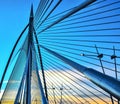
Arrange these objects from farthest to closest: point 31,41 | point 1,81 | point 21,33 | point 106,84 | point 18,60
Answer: point 1,81
point 21,33
point 18,60
point 31,41
point 106,84

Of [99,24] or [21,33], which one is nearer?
[99,24]

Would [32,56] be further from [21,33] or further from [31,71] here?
[21,33]

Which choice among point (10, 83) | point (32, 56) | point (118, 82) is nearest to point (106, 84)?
point (118, 82)

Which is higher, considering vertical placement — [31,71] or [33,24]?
[33,24]

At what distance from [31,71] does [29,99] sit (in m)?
2.25

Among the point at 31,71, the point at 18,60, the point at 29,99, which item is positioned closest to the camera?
the point at 29,99

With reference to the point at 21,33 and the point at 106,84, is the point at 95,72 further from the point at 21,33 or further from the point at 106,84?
the point at 21,33

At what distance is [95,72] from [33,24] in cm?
1153

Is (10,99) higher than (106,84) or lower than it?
lower

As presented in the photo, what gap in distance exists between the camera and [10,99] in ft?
64.7

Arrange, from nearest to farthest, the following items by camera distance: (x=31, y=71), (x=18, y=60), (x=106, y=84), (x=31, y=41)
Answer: (x=106, y=84)
(x=31, y=71)
(x=31, y=41)
(x=18, y=60)

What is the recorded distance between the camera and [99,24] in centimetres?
667

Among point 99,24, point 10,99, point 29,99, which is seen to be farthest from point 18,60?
point 99,24

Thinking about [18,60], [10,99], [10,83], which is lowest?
[10,99]
